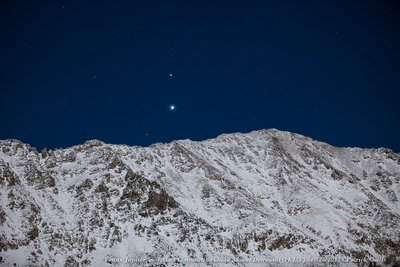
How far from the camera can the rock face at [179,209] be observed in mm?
→ 84625

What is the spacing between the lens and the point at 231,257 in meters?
88.7

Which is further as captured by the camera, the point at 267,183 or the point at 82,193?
the point at 267,183

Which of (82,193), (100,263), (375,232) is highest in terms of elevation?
(82,193)

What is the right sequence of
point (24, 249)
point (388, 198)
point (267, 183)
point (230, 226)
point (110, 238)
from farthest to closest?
point (388, 198), point (267, 183), point (230, 226), point (110, 238), point (24, 249)

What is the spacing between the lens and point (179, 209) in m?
99.8

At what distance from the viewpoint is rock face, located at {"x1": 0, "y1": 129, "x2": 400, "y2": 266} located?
278ft

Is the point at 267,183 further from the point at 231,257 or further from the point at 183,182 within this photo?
the point at 231,257

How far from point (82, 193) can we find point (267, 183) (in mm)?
57917

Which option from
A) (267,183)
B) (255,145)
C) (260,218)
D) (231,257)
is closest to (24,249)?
(231,257)

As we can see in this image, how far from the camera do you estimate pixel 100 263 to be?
8038 cm

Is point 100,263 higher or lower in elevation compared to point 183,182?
lower

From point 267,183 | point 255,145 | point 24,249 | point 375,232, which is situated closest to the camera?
point 24,249

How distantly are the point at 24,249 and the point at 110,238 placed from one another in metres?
17.6

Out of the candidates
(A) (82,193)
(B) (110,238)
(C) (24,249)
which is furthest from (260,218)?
(C) (24,249)
